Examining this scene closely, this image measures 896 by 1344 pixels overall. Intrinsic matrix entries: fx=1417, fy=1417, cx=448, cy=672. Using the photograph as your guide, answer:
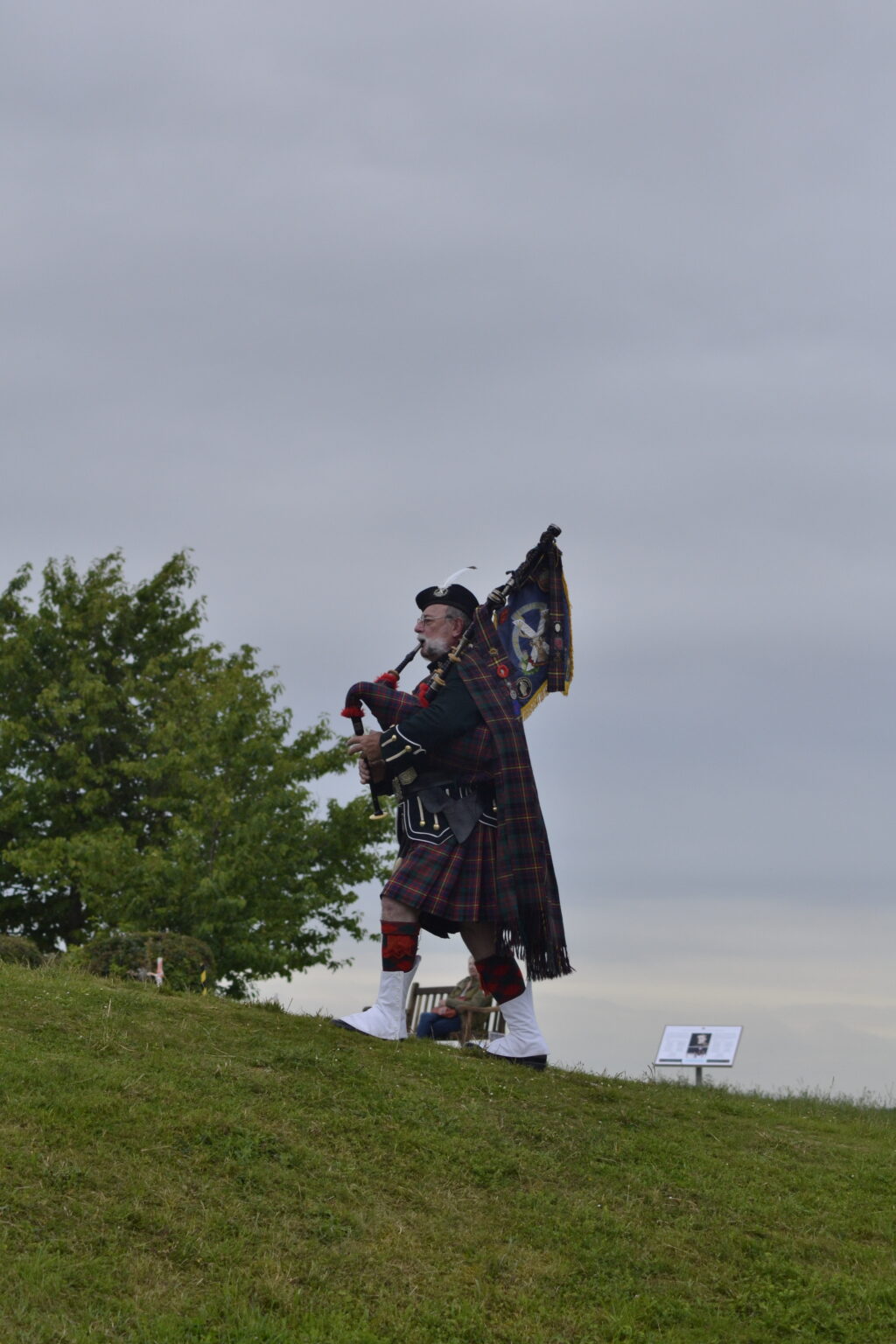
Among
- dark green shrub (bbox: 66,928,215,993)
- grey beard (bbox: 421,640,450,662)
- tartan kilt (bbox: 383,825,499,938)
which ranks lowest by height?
dark green shrub (bbox: 66,928,215,993)

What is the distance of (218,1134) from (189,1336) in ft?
6.12

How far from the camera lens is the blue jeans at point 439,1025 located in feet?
50.8

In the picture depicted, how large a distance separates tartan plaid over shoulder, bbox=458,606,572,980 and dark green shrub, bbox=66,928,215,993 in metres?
4.57

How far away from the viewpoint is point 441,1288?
6797 millimetres

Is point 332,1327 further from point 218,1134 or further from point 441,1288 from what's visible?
point 218,1134

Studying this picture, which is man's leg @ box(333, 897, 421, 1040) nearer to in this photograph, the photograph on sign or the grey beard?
the grey beard

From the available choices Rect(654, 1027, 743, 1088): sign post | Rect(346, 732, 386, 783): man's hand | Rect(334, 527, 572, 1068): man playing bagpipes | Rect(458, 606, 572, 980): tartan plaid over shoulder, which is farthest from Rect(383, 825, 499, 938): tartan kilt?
Rect(654, 1027, 743, 1088): sign post

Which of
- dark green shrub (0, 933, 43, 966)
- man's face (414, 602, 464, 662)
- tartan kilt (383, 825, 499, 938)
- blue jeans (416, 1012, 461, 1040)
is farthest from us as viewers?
blue jeans (416, 1012, 461, 1040)

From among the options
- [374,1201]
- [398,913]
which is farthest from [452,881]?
[374,1201]

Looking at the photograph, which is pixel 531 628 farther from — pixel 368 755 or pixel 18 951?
pixel 18 951

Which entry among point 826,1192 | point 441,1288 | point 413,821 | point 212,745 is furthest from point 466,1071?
point 212,745

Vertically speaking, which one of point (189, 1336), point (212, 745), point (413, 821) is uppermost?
point (212, 745)

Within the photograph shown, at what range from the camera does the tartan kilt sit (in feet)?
34.1

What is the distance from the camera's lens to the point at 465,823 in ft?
35.1
